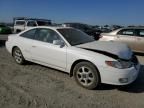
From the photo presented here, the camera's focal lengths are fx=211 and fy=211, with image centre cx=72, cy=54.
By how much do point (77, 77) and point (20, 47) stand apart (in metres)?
2.61

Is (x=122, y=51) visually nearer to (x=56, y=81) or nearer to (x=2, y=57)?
(x=56, y=81)

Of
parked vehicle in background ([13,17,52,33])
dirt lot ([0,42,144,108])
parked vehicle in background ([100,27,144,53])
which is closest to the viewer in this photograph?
dirt lot ([0,42,144,108])

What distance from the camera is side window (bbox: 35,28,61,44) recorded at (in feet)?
19.5

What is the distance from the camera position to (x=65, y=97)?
14.8 feet

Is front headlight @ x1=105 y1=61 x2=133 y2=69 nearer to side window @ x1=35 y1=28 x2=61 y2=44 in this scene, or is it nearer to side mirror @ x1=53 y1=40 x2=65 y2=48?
side mirror @ x1=53 y1=40 x2=65 y2=48

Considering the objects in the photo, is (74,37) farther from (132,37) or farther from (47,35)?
(132,37)

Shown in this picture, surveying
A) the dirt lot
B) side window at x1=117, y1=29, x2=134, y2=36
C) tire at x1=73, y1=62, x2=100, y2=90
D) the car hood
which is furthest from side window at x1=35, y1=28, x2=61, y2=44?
side window at x1=117, y1=29, x2=134, y2=36

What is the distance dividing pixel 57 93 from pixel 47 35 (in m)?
2.06

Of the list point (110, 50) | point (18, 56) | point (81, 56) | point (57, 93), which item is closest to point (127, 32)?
point (110, 50)

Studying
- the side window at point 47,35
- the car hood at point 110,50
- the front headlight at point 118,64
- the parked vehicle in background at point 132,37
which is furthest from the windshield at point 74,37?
the parked vehicle in background at point 132,37

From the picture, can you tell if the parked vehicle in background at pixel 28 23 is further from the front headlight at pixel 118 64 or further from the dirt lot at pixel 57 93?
the front headlight at pixel 118 64

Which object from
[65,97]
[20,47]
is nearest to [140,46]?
[20,47]

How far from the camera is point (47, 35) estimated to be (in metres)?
6.16

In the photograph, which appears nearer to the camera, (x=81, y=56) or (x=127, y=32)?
(x=81, y=56)
